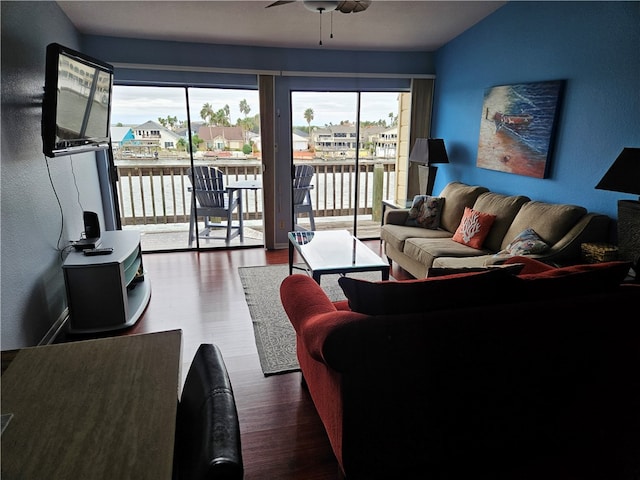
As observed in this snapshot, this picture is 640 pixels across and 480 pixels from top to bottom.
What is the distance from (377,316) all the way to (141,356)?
0.80 meters

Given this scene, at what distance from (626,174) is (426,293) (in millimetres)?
1691

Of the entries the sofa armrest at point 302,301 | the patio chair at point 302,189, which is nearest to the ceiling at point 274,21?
the patio chair at point 302,189

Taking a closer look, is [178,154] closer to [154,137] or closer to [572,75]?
[154,137]

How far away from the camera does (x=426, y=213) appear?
14.2ft

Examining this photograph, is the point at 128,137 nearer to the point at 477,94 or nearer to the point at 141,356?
the point at 477,94

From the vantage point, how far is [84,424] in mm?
917

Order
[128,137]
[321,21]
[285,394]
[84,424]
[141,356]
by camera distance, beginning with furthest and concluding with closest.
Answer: [128,137], [321,21], [285,394], [141,356], [84,424]

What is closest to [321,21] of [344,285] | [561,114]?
[561,114]

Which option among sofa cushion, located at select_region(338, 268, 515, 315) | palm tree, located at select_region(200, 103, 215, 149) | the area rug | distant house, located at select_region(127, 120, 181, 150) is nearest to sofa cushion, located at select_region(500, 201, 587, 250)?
the area rug

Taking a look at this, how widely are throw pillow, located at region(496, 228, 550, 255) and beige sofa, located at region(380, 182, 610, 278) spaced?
5 centimetres

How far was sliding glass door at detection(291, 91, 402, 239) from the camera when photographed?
5.17 metres

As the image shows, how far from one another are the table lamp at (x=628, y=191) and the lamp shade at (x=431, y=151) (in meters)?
2.32

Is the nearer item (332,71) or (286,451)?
(286,451)

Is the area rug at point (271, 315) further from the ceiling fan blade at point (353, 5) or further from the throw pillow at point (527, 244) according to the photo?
the ceiling fan blade at point (353, 5)
